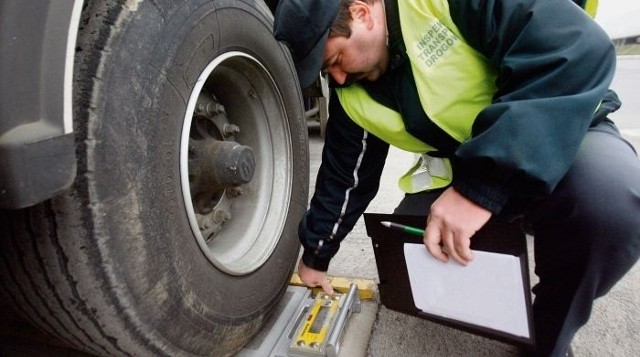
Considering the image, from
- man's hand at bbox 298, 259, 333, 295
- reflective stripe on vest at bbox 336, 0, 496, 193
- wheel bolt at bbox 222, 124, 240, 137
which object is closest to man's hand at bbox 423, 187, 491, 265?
reflective stripe on vest at bbox 336, 0, 496, 193

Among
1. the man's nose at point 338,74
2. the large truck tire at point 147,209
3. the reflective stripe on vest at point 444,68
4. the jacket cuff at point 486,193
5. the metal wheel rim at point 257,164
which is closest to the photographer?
A: the large truck tire at point 147,209

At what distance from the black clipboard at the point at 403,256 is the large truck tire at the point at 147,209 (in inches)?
11.7

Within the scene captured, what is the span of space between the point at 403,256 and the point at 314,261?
28cm

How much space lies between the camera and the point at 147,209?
719 mm

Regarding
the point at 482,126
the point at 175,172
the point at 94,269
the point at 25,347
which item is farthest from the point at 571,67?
the point at 25,347

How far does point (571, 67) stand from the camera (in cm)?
71

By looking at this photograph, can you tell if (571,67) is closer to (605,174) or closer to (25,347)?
(605,174)

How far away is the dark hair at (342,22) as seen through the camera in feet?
2.85

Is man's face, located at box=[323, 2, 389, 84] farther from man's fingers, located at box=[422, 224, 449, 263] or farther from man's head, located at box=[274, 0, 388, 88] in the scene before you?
man's fingers, located at box=[422, 224, 449, 263]

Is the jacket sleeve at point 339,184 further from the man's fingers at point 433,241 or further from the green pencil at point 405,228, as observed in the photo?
the man's fingers at point 433,241

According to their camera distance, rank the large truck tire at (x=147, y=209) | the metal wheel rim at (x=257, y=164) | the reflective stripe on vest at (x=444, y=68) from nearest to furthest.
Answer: the large truck tire at (x=147, y=209) < the reflective stripe on vest at (x=444, y=68) < the metal wheel rim at (x=257, y=164)

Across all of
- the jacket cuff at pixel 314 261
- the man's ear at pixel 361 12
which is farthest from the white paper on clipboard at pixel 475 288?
the man's ear at pixel 361 12

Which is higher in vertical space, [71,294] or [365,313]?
[71,294]

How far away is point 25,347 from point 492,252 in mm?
1149
